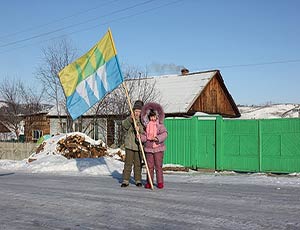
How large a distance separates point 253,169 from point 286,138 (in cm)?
162

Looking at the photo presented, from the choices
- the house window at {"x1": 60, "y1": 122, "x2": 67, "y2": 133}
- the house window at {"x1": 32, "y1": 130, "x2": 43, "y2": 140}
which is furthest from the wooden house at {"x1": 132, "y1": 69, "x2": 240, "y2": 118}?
the house window at {"x1": 32, "y1": 130, "x2": 43, "y2": 140}

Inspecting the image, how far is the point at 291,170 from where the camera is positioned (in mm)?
15305

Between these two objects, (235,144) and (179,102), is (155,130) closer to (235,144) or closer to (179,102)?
(235,144)

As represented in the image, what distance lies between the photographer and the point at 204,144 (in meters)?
17.5

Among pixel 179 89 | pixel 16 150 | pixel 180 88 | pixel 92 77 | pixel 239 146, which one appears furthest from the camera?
pixel 180 88

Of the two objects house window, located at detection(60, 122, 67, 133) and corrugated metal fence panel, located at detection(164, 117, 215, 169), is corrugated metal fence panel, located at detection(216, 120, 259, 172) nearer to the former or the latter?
corrugated metal fence panel, located at detection(164, 117, 215, 169)

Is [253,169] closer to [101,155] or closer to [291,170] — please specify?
[291,170]

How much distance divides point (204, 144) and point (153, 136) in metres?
8.12

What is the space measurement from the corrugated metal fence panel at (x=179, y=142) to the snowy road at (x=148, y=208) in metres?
8.52

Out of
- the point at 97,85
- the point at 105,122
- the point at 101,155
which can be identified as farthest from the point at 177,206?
the point at 105,122

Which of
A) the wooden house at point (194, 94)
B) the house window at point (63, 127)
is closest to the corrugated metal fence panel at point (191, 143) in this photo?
the wooden house at point (194, 94)

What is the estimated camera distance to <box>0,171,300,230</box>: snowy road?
567 cm

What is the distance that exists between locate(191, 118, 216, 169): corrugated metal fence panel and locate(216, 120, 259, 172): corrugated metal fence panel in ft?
1.14

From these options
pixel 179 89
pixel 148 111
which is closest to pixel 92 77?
pixel 148 111
